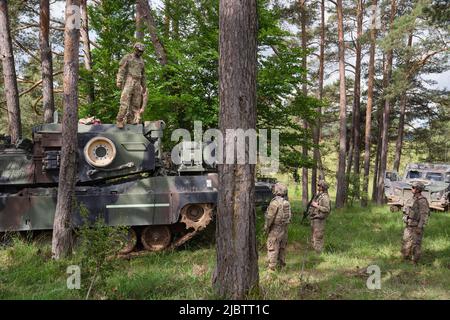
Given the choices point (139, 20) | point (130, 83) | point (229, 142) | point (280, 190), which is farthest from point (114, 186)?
point (139, 20)

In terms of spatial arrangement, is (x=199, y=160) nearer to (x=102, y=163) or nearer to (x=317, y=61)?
(x=102, y=163)

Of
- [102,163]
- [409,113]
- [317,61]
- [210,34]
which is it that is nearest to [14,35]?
[210,34]

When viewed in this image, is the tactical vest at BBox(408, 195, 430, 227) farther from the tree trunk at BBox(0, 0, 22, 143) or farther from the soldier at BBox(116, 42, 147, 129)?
the tree trunk at BBox(0, 0, 22, 143)

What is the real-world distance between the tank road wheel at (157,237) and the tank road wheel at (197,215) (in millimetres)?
502

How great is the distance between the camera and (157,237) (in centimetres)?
922

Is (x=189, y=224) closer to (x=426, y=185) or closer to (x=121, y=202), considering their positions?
(x=121, y=202)

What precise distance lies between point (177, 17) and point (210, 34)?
2784 millimetres

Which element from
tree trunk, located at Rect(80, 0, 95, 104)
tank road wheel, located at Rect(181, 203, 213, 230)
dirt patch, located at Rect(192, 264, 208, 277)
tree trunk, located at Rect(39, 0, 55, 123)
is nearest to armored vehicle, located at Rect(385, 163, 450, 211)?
tank road wheel, located at Rect(181, 203, 213, 230)

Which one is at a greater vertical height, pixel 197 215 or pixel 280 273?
pixel 197 215

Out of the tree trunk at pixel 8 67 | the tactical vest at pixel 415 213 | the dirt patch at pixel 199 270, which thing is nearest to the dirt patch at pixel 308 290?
the dirt patch at pixel 199 270

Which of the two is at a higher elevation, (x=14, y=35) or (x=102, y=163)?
(x=14, y=35)

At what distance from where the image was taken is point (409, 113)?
2661 cm

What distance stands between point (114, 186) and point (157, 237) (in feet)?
4.72

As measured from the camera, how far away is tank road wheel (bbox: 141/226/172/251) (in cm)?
912
